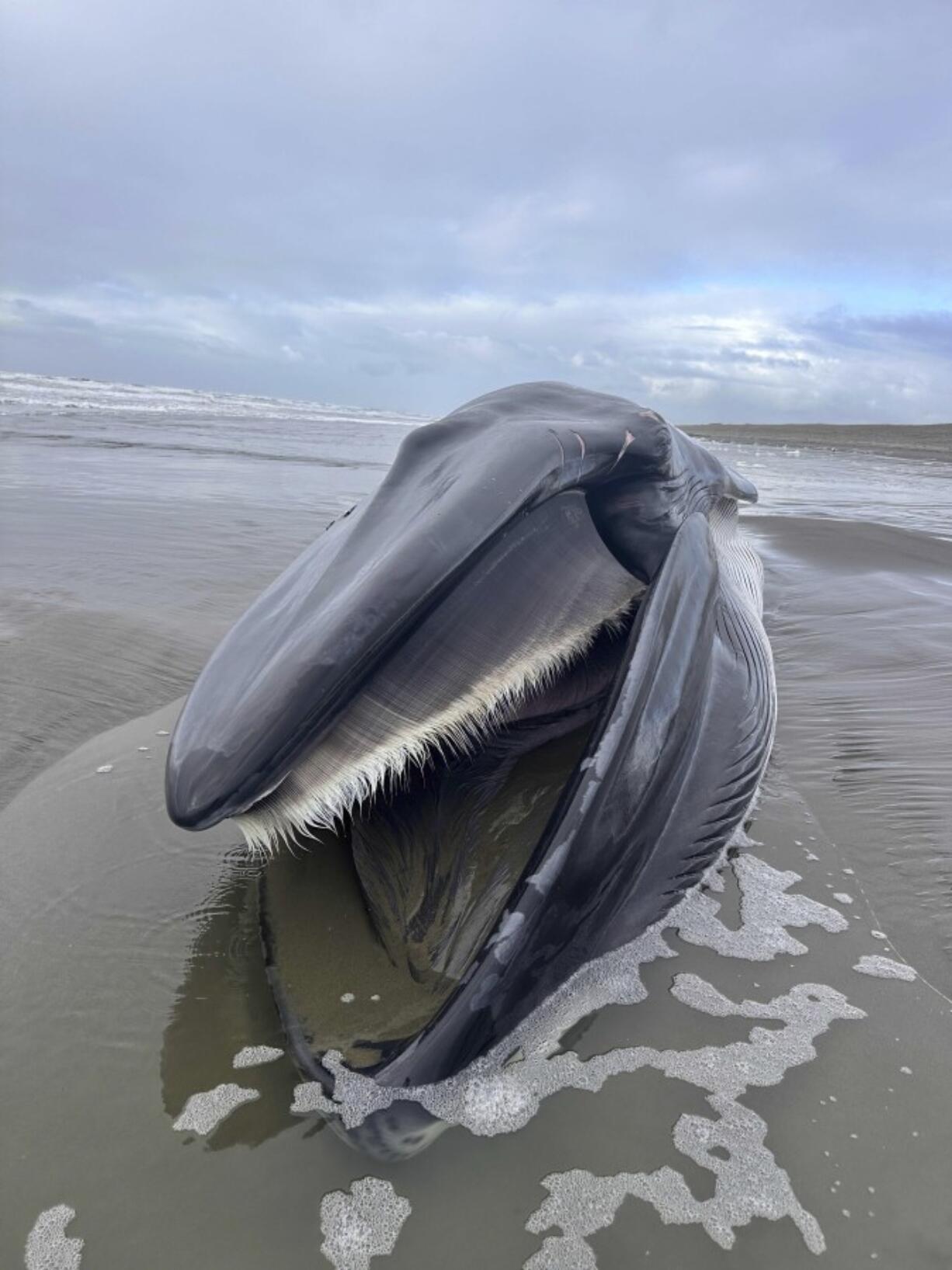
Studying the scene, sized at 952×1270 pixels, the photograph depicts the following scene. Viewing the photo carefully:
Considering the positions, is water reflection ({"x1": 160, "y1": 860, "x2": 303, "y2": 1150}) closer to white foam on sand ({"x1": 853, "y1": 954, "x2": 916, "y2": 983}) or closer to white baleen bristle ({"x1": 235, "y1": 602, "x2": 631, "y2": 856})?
white baleen bristle ({"x1": 235, "y1": 602, "x2": 631, "y2": 856})

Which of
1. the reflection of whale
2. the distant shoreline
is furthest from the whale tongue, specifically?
the distant shoreline

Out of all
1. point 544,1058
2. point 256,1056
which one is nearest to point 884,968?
point 544,1058

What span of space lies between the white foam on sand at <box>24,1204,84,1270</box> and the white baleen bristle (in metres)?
0.76

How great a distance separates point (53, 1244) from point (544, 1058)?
37.5 inches

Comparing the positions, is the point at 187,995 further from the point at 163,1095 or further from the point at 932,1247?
the point at 932,1247

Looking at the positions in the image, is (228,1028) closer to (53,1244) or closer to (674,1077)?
(53,1244)

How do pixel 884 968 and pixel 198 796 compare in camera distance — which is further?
pixel 884 968

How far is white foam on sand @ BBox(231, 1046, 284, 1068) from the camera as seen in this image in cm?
185

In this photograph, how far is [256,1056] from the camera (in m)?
1.87

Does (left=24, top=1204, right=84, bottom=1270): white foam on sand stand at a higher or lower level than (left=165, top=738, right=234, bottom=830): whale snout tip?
lower

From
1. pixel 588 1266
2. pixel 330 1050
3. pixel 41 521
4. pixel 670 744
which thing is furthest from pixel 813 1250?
pixel 41 521

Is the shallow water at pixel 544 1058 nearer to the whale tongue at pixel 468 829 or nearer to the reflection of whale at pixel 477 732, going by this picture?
the reflection of whale at pixel 477 732

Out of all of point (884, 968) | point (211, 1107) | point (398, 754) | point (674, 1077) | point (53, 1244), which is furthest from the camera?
point (884, 968)

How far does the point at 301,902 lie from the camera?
231 cm
